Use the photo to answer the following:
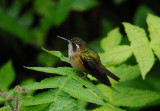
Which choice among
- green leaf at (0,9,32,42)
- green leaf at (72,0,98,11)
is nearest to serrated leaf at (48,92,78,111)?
green leaf at (72,0,98,11)

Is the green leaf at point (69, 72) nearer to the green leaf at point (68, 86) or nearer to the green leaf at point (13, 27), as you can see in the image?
the green leaf at point (68, 86)

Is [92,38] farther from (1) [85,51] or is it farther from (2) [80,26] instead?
(1) [85,51]

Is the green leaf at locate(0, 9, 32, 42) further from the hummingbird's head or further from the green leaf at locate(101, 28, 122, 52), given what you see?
the hummingbird's head

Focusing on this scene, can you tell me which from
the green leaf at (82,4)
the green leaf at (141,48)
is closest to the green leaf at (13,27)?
the green leaf at (82,4)

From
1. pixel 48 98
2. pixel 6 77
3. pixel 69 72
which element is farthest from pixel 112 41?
pixel 6 77

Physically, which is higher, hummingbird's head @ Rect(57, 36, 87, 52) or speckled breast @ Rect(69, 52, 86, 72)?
hummingbird's head @ Rect(57, 36, 87, 52)

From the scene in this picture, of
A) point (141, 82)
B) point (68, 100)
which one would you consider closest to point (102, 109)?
point (68, 100)
